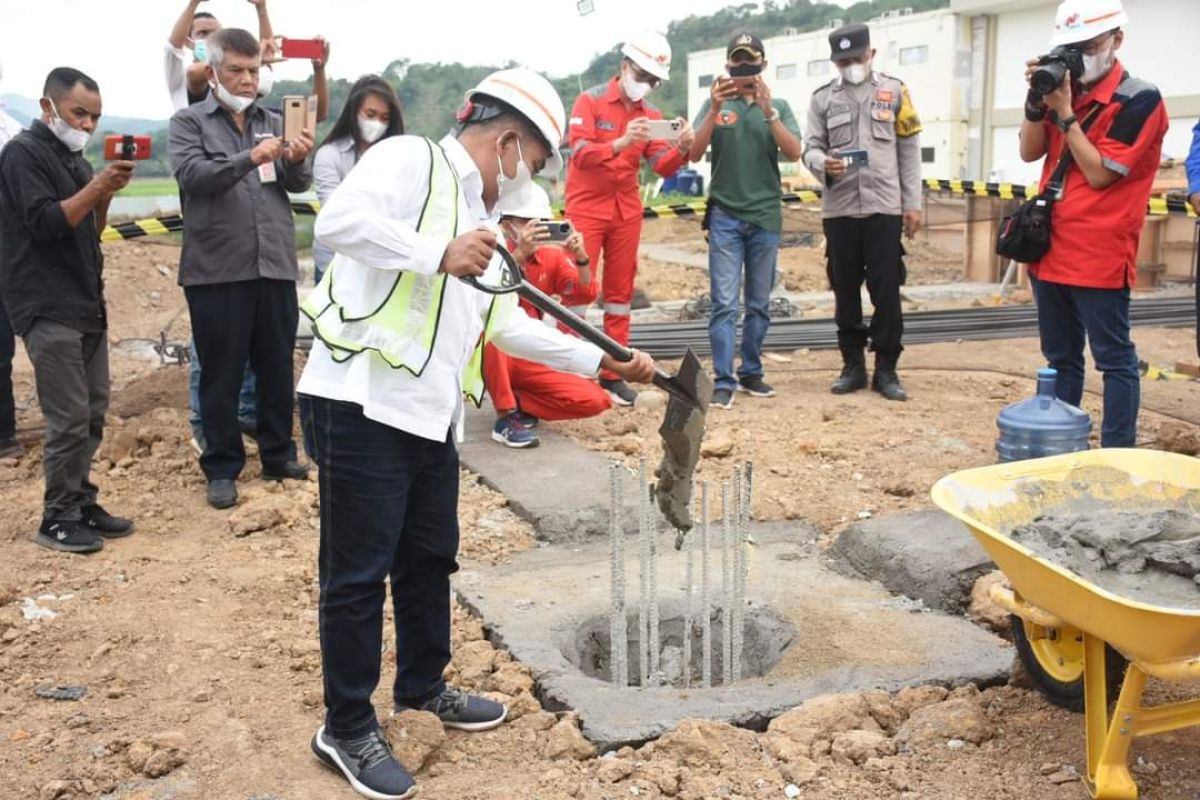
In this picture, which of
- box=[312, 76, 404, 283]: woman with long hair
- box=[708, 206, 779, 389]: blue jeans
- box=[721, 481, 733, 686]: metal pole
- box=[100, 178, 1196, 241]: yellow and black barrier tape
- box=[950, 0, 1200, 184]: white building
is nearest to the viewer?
box=[721, 481, 733, 686]: metal pole

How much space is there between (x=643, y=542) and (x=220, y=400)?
8.35 ft

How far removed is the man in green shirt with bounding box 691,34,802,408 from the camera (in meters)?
6.82

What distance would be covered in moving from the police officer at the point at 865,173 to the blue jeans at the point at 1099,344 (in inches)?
55.9

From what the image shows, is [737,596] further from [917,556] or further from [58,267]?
[58,267]

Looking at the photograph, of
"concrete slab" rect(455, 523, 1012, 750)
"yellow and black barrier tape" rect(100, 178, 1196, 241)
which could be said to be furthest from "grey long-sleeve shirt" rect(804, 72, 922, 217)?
"concrete slab" rect(455, 523, 1012, 750)

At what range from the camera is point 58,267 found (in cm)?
496

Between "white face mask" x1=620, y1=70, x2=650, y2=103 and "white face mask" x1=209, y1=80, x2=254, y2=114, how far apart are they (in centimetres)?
224

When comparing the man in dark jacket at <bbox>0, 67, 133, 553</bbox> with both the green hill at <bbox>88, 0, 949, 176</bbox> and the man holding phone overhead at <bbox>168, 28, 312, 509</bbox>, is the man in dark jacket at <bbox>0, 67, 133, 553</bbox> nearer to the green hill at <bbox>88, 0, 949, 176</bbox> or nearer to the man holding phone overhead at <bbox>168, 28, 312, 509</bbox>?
the man holding phone overhead at <bbox>168, 28, 312, 509</bbox>

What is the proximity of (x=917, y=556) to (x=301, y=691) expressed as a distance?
222 cm

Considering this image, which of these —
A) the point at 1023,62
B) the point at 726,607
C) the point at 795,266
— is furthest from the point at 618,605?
the point at 1023,62

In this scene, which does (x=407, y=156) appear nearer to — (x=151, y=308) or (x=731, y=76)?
(x=731, y=76)

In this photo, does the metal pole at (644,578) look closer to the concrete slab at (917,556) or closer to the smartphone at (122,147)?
the concrete slab at (917,556)

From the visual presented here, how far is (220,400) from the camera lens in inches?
216

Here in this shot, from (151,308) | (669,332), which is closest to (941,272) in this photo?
(669,332)
